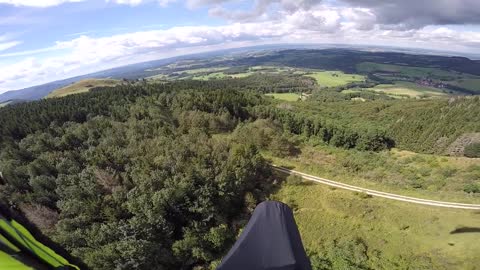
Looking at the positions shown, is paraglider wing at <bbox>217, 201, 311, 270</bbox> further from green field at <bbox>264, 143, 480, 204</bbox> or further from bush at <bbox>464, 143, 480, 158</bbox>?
bush at <bbox>464, 143, 480, 158</bbox>

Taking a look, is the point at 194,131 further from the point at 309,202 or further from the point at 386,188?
the point at 386,188

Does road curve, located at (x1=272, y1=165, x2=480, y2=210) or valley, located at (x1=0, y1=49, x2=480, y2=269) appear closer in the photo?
valley, located at (x1=0, y1=49, x2=480, y2=269)

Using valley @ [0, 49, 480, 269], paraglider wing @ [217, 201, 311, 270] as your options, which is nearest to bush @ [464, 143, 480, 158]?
valley @ [0, 49, 480, 269]

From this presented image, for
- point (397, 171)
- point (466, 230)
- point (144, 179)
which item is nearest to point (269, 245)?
point (466, 230)

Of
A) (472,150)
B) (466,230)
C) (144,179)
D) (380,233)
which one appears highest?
(144,179)

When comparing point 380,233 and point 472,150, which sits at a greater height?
point 380,233

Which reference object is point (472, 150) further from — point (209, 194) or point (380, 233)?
point (209, 194)

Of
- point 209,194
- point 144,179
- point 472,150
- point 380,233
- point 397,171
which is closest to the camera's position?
point 380,233
